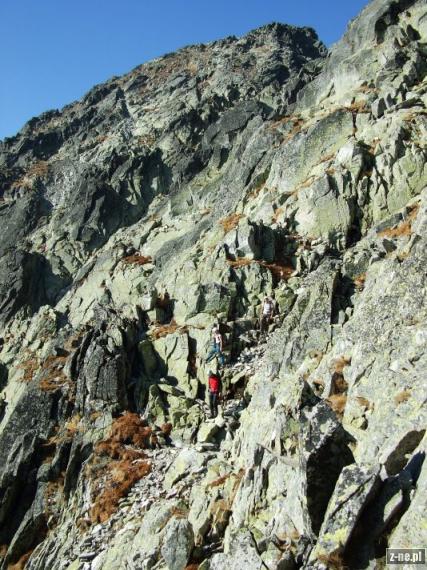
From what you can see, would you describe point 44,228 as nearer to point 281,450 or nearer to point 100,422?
point 100,422

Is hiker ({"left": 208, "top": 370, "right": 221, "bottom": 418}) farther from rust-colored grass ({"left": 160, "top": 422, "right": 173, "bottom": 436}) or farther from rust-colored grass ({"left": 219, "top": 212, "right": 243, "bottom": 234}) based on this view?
rust-colored grass ({"left": 219, "top": 212, "right": 243, "bottom": 234})

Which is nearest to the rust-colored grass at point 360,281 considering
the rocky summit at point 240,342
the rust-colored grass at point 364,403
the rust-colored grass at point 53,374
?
the rocky summit at point 240,342

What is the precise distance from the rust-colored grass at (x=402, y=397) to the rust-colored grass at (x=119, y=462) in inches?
482

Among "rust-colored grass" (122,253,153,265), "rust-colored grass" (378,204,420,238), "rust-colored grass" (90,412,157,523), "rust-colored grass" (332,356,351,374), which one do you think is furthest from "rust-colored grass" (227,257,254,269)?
"rust-colored grass" (332,356,351,374)

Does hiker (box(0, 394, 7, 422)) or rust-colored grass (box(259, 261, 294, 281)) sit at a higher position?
rust-colored grass (box(259, 261, 294, 281))

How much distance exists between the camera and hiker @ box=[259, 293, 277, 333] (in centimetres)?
2612

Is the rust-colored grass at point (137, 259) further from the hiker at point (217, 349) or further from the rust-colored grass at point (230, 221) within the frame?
the hiker at point (217, 349)

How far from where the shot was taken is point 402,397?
1211 centimetres

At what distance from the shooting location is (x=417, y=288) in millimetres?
15141

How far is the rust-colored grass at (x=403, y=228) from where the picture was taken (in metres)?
23.7

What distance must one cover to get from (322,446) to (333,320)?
10.6m

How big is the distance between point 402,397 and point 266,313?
14.1m

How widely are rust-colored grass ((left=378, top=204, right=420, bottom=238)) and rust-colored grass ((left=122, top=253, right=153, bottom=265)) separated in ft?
70.6

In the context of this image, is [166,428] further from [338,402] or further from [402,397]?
[402,397]
